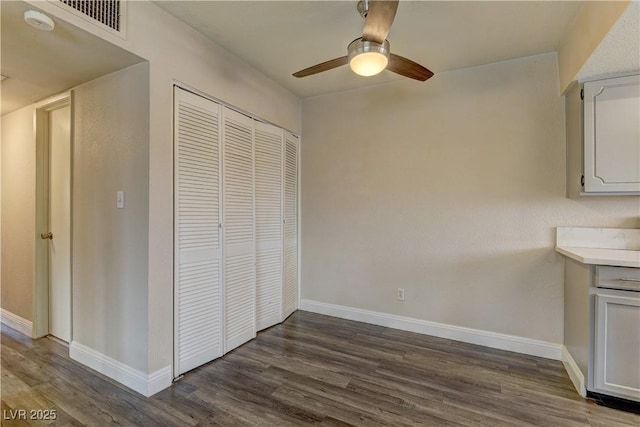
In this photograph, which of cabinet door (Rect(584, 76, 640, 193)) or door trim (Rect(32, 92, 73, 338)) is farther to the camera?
door trim (Rect(32, 92, 73, 338))

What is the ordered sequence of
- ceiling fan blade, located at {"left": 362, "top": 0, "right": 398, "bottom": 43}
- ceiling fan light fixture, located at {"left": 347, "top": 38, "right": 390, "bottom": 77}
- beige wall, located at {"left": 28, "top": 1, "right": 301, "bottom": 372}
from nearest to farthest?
ceiling fan blade, located at {"left": 362, "top": 0, "right": 398, "bottom": 43}
ceiling fan light fixture, located at {"left": 347, "top": 38, "right": 390, "bottom": 77}
beige wall, located at {"left": 28, "top": 1, "right": 301, "bottom": 372}

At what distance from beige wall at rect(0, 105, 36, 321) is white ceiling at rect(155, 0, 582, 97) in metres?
2.30

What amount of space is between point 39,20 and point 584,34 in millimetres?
3221

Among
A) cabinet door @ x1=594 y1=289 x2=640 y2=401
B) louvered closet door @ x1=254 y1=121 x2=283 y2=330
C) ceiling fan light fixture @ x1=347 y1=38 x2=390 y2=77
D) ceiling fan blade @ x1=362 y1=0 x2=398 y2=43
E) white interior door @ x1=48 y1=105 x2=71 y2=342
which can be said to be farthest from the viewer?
louvered closet door @ x1=254 y1=121 x2=283 y2=330

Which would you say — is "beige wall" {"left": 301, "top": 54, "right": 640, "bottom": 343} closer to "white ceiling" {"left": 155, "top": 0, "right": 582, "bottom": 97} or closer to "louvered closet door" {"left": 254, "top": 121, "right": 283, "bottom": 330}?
"white ceiling" {"left": 155, "top": 0, "right": 582, "bottom": 97}

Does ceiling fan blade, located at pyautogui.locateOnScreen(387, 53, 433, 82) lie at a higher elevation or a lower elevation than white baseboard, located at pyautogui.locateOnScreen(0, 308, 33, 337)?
higher

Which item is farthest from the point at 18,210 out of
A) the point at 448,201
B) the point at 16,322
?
the point at 448,201

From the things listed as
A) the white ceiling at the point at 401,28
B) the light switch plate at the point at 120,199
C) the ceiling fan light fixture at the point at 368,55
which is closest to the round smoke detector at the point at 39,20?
the white ceiling at the point at 401,28

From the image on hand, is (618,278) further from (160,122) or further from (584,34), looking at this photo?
(160,122)

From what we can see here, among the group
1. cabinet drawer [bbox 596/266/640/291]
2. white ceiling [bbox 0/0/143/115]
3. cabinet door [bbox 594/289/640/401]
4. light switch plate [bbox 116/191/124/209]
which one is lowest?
cabinet door [bbox 594/289/640/401]

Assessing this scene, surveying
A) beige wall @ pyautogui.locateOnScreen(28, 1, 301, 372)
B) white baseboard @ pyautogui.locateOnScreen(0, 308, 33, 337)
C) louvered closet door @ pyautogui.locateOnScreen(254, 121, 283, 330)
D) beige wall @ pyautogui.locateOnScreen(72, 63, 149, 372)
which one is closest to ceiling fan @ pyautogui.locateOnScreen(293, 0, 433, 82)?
beige wall @ pyautogui.locateOnScreen(28, 1, 301, 372)

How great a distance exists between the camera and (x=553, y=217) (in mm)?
2486

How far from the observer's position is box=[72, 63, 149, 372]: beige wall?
1.98 m

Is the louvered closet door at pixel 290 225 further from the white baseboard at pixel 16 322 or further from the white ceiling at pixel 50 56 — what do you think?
the white baseboard at pixel 16 322
